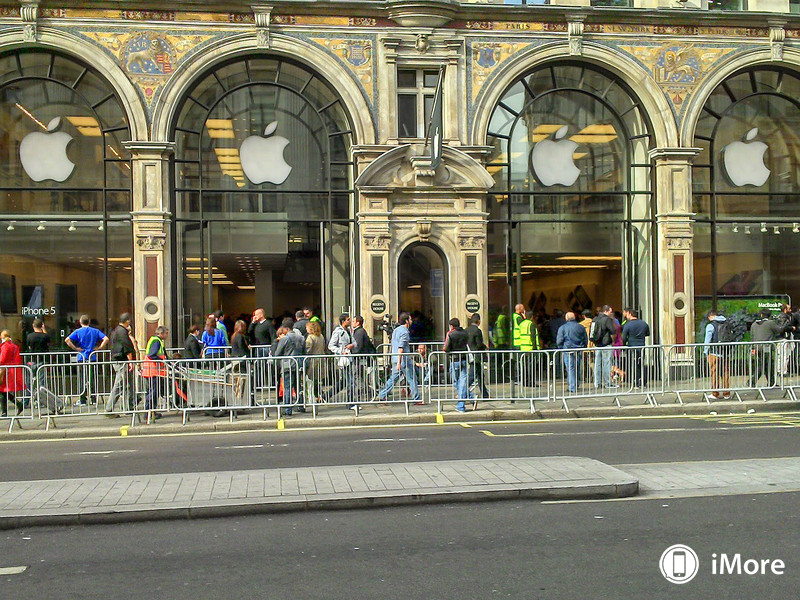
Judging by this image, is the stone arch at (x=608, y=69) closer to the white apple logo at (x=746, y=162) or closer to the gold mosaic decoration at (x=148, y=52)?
the white apple logo at (x=746, y=162)

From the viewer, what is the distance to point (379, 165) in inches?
834

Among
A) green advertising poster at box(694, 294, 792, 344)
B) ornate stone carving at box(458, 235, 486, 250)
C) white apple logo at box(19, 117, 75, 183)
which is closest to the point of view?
white apple logo at box(19, 117, 75, 183)

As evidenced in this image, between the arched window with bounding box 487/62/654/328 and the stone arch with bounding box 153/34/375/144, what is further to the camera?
the arched window with bounding box 487/62/654/328

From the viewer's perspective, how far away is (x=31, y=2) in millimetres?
20172

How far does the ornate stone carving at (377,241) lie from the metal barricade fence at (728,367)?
709 centimetres

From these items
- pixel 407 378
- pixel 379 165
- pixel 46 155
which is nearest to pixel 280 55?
pixel 379 165

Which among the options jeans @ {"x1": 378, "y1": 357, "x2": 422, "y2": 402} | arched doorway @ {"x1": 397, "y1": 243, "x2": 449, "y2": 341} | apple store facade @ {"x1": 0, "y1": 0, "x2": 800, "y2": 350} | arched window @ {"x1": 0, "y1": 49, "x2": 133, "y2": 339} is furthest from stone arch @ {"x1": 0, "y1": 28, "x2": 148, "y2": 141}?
jeans @ {"x1": 378, "y1": 357, "x2": 422, "y2": 402}

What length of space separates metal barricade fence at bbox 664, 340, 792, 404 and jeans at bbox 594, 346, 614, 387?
1057 millimetres

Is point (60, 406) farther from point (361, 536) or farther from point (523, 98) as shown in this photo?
point (523, 98)

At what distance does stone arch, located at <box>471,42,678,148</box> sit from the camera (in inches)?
859

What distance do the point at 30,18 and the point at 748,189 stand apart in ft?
57.1

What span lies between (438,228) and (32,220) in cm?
916

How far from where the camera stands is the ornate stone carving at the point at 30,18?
20203mm

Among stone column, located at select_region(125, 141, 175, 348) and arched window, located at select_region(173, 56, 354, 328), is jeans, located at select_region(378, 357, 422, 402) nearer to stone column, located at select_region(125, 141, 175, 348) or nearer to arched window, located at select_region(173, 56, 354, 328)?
arched window, located at select_region(173, 56, 354, 328)
